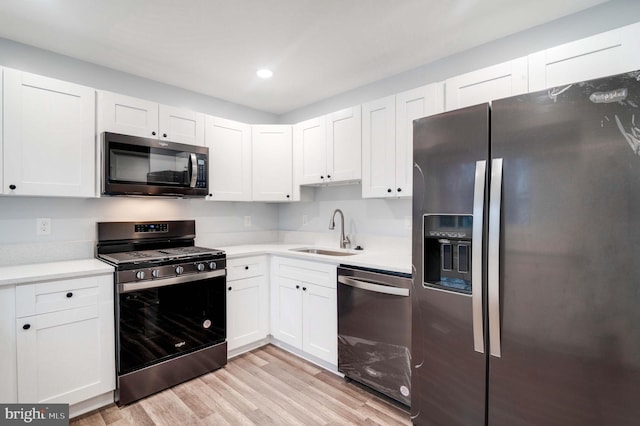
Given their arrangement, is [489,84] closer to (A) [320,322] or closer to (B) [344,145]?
(B) [344,145]

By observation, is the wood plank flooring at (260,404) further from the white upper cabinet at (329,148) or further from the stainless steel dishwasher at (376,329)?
the white upper cabinet at (329,148)

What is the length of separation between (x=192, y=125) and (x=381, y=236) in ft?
6.57

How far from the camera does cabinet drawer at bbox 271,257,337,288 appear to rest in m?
2.42

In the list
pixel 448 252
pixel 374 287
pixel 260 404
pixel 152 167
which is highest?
pixel 152 167

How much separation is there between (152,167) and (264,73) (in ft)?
4.07

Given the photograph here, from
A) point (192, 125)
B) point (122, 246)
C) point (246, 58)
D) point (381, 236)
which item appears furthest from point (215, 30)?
point (381, 236)

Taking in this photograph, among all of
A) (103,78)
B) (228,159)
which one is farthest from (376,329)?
(103,78)

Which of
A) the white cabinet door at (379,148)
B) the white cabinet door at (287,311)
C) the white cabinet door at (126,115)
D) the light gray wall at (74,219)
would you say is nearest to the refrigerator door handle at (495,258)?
the white cabinet door at (379,148)

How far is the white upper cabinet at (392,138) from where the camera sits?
2250 millimetres

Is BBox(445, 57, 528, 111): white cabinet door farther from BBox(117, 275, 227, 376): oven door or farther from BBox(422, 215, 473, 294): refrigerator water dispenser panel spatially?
BBox(117, 275, 227, 376): oven door

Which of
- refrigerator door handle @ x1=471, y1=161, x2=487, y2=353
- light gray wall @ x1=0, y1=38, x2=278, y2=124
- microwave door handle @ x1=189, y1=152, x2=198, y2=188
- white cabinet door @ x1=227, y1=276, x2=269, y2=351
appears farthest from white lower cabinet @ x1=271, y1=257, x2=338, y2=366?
light gray wall @ x1=0, y1=38, x2=278, y2=124

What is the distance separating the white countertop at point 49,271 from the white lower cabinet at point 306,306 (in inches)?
52.8

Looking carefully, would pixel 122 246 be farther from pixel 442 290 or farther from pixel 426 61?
pixel 426 61

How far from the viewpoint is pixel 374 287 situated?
82.3 inches
